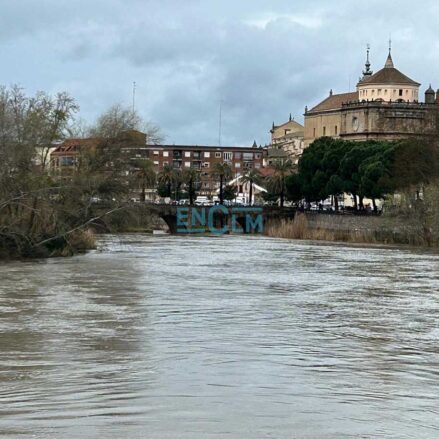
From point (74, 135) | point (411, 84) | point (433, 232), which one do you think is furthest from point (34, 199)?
point (411, 84)

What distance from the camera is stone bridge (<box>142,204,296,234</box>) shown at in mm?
99062

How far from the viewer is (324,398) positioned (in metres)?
16.6

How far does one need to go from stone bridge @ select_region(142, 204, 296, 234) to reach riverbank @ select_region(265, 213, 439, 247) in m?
1.92

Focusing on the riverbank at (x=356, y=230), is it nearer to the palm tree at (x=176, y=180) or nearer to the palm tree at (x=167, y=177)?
the palm tree at (x=167, y=177)

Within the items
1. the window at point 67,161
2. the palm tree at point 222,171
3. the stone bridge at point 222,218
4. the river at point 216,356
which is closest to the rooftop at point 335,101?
the palm tree at point 222,171

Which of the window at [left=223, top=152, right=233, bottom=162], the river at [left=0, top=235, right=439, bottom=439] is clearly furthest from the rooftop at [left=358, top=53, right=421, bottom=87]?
the river at [left=0, top=235, right=439, bottom=439]

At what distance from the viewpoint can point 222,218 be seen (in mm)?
104812

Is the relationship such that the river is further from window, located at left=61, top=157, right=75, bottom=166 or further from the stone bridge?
the stone bridge

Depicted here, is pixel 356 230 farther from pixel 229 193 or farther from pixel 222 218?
pixel 229 193

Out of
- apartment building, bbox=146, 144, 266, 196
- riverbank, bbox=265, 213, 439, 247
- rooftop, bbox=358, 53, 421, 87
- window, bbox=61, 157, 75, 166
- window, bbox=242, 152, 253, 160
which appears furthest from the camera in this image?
window, bbox=242, 152, 253, 160

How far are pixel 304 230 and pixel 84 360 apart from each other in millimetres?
68069

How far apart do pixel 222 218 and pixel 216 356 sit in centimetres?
8436

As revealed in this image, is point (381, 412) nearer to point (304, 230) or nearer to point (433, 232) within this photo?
point (433, 232)

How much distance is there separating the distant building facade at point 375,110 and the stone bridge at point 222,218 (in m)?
38.3
